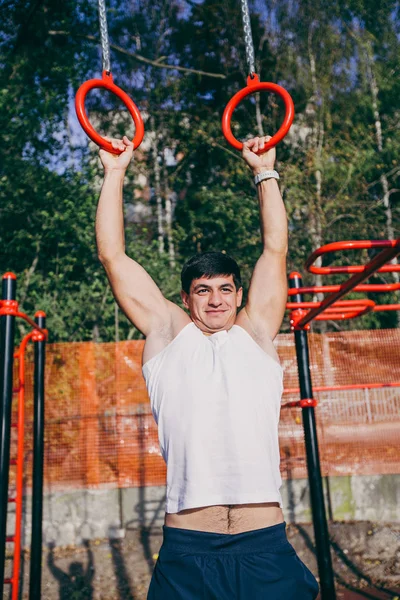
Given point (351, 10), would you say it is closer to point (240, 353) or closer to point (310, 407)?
point (310, 407)

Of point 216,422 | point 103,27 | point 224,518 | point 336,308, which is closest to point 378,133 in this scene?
point 336,308

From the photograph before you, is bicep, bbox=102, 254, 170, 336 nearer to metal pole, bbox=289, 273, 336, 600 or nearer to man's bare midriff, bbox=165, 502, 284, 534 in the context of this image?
man's bare midriff, bbox=165, 502, 284, 534

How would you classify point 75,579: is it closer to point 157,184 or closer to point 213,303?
point 213,303

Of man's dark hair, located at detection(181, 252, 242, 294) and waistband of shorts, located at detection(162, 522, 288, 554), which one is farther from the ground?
man's dark hair, located at detection(181, 252, 242, 294)

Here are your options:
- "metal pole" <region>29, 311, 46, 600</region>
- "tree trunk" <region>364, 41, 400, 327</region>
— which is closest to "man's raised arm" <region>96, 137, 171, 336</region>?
"metal pole" <region>29, 311, 46, 600</region>

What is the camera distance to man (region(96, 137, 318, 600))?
4.79ft

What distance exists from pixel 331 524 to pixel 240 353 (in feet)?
13.1

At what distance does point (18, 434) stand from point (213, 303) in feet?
7.42

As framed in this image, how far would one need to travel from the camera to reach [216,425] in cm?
152

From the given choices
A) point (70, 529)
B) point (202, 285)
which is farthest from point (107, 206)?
point (70, 529)

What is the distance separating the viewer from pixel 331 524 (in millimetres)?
4965

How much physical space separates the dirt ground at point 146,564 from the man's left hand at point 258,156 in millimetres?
3459

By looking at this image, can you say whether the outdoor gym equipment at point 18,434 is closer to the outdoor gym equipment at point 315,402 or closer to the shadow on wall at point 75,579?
the shadow on wall at point 75,579

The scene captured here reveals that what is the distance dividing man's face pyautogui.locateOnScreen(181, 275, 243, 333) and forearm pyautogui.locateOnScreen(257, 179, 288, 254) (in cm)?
19
